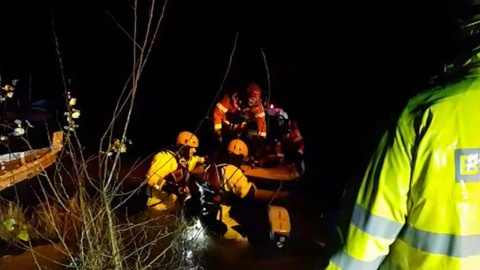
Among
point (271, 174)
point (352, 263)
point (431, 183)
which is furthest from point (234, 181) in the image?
point (431, 183)

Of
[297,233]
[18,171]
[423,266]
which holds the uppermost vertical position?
[423,266]

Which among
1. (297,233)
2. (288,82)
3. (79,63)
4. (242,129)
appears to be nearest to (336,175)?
(242,129)

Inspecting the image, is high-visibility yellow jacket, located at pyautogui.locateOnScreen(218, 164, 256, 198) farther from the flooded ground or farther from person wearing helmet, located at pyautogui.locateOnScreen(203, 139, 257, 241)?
the flooded ground

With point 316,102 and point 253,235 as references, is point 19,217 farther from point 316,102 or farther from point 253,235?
point 316,102

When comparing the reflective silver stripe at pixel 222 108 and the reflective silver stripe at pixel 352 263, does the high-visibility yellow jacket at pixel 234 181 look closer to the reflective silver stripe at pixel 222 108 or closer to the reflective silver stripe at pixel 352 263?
the reflective silver stripe at pixel 222 108

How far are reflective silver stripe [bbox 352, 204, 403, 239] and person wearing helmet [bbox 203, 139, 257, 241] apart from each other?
4.57m

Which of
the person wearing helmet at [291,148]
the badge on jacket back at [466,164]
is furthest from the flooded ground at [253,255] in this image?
the badge on jacket back at [466,164]

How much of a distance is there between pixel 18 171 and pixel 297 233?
3048mm

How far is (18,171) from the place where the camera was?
6477 millimetres

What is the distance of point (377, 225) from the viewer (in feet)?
4.95

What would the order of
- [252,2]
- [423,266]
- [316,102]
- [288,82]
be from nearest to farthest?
[423,266] → [316,102] → [288,82] → [252,2]

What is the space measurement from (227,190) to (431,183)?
195 inches

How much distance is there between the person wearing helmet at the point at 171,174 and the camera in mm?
6422

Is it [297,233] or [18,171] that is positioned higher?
[18,171]
